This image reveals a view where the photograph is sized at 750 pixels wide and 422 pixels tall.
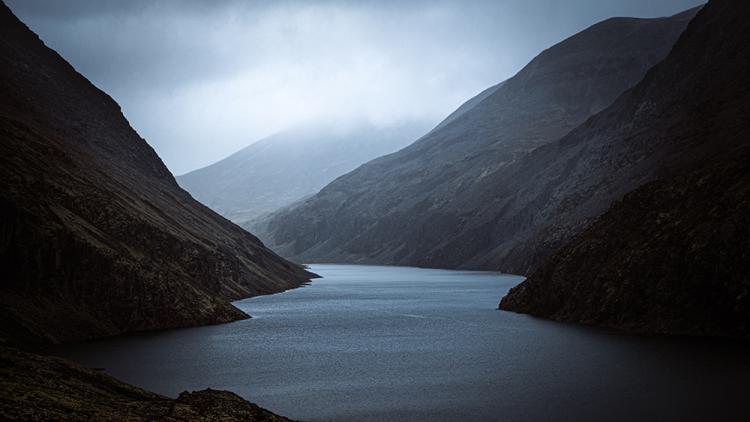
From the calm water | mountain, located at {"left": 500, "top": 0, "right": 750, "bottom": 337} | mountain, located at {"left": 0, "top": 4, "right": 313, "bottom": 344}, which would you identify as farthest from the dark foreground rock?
mountain, located at {"left": 500, "top": 0, "right": 750, "bottom": 337}

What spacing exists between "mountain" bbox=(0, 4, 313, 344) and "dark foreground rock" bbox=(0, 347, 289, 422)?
14.6m

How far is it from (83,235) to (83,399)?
43645mm

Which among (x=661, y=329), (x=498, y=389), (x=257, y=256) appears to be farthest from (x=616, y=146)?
(x=498, y=389)

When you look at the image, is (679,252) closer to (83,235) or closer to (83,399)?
(83,399)

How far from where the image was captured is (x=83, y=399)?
99.1 ft

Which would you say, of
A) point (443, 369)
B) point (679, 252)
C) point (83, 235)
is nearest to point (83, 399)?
point (443, 369)

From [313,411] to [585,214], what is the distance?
446 ft

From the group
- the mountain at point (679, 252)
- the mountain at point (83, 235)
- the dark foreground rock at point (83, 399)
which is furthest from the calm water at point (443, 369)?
the dark foreground rock at point (83, 399)

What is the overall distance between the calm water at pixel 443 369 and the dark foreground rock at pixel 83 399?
20.3 ft

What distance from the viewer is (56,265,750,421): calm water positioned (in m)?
38.7

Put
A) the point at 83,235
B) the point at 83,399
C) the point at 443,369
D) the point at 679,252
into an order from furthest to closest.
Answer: the point at 83,235, the point at 679,252, the point at 443,369, the point at 83,399

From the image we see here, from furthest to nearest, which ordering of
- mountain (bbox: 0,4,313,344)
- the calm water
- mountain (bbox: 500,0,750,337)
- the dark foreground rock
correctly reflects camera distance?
mountain (bbox: 500,0,750,337) < mountain (bbox: 0,4,313,344) < the calm water < the dark foreground rock

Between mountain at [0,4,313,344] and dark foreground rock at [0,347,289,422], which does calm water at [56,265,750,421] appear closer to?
mountain at [0,4,313,344]

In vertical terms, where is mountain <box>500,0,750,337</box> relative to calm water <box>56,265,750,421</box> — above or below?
above
